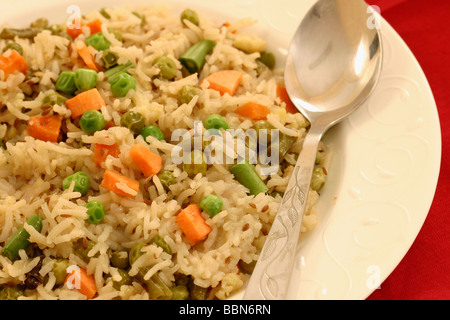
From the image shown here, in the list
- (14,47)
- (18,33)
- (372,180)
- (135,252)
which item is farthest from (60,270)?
(18,33)

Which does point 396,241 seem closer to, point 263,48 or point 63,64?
point 263,48

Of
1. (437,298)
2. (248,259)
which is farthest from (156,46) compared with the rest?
(437,298)

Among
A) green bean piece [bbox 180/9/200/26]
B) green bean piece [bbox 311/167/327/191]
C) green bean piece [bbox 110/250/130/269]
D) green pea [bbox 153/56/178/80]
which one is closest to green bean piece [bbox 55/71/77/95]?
green pea [bbox 153/56/178/80]

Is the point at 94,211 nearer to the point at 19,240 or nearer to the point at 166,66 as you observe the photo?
the point at 19,240

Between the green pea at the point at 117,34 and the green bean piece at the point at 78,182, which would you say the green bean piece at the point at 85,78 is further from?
the green bean piece at the point at 78,182

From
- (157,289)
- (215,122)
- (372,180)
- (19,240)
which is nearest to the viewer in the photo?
(157,289)

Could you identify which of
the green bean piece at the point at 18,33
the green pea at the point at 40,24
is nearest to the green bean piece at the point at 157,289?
the green bean piece at the point at 18,33
